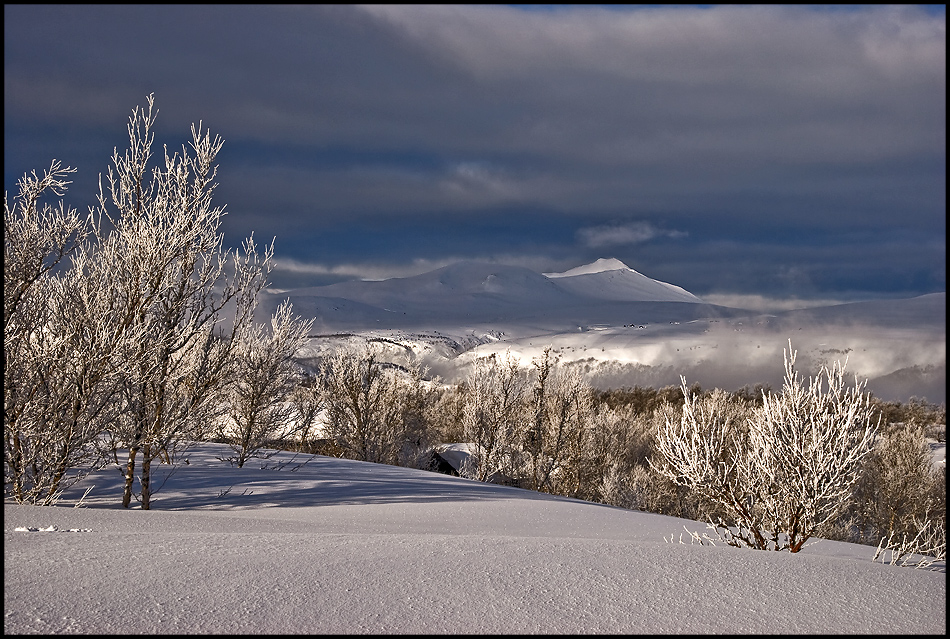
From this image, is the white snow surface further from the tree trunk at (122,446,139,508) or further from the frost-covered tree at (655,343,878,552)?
the tree trunk at (122,446,139,508)

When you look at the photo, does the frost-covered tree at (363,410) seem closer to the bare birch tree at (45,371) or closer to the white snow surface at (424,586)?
the bare birch tree at (45,371)

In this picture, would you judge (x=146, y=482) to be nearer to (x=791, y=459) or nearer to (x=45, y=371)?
(x=45, y=371)

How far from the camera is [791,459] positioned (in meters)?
7.30

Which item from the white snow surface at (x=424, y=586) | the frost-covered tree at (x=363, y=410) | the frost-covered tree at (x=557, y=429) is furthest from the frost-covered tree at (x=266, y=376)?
the frost-covered tree at (x=557, y=429)

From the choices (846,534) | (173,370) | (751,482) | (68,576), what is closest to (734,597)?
(68,576)

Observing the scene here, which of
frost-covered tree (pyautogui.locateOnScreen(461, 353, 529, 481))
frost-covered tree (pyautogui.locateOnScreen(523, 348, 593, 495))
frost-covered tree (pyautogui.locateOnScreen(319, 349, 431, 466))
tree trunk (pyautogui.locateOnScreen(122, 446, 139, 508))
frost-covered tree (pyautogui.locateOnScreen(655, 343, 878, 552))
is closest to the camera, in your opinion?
frost-covered tree (pyautogui.locateOnScreen(655, 343, 878, 552))

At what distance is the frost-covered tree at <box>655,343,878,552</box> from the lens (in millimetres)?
6980

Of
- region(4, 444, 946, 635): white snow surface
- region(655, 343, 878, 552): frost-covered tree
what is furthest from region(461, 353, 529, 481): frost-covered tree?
region(4, 444, 946, 635): white snow surface

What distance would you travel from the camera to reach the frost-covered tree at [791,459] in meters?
6.98

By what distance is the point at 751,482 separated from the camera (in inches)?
293

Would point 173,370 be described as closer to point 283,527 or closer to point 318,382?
point 283,527

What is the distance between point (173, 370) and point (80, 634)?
7.35m

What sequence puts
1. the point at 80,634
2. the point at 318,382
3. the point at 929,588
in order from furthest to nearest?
the point at 318,382 → the point at 929,588 → the point at 80,634

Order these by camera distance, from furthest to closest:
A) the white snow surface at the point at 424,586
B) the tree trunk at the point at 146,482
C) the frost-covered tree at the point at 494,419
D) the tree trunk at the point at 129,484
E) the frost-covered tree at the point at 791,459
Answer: the frost-covered tree at the point at 494,419, the tree trunk at the point at 129,484, the tree trunk at the point at 146,482, the frost-covered tree at the point at 791,459, the white snow surface at the point at 424,586
